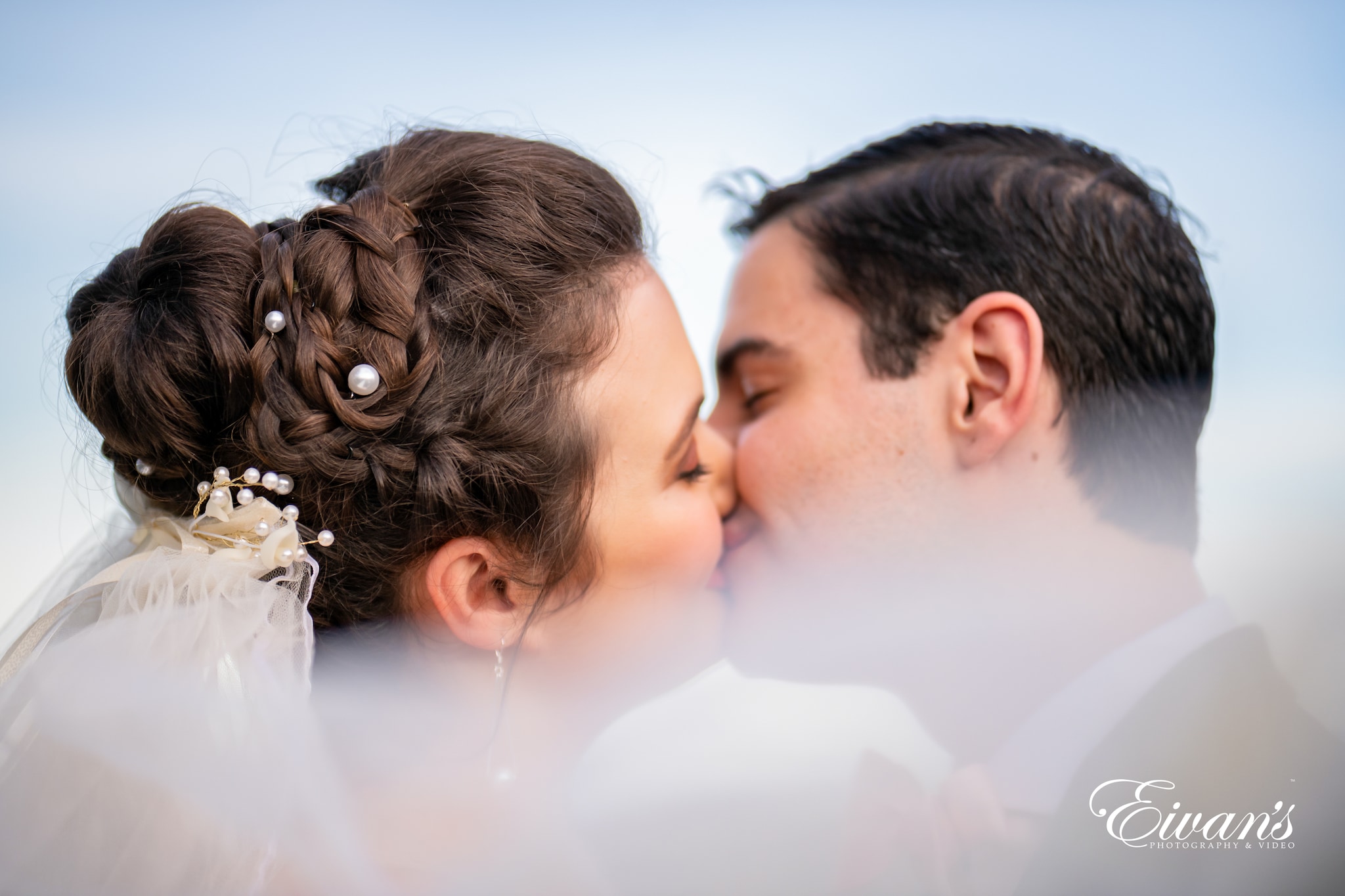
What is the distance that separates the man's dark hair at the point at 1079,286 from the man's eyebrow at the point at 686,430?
1.60ft

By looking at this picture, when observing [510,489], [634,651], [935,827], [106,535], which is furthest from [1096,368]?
[106,535]

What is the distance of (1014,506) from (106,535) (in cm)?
200

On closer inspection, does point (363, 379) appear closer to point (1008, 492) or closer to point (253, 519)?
point (253, 519)

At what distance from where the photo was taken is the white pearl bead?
4.27 ft

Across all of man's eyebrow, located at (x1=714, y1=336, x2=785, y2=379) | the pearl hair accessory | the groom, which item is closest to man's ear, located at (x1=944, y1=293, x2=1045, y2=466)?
the groom

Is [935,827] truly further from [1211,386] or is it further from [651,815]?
[1211,386]

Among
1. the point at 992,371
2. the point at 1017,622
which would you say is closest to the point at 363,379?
the point at 992,371

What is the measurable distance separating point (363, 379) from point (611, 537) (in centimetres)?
53

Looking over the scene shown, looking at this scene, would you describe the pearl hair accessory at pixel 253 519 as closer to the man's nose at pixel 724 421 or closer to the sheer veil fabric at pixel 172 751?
the sheer veil fabric at pixel 172 751

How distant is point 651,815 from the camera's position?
164 centimetres

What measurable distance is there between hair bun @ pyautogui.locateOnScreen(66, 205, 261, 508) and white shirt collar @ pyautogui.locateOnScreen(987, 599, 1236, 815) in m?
1.57
